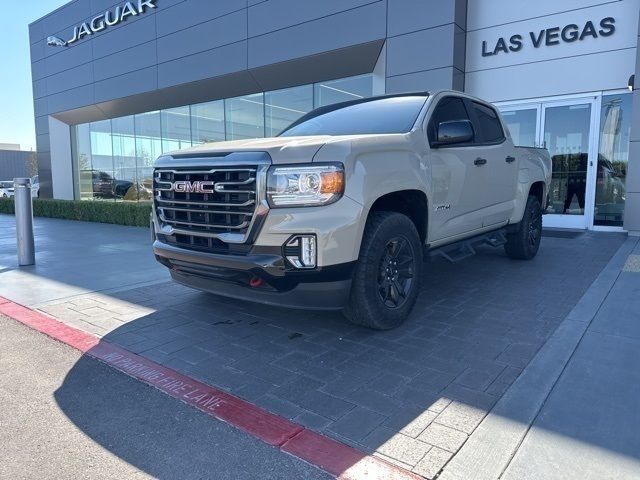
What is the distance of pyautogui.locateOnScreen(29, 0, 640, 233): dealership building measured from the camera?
9570 millimetres

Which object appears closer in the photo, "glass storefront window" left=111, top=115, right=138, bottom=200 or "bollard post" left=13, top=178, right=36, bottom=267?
"bollard post" left=13, top=178, right=36, bottom=267

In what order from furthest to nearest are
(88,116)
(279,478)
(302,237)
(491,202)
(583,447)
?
(88,116) < (491,202) < (302,237) < (583,447) < (279,478)

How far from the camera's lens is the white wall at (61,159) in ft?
73.3

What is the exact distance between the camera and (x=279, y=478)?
2.36m

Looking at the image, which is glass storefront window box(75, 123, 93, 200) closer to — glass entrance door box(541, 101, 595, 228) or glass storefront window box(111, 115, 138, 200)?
glass storefront window box(111, 115, 138, 200)

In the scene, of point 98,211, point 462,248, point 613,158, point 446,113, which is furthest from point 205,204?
point 98,211

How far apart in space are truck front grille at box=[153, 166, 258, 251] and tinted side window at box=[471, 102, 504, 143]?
3077mm

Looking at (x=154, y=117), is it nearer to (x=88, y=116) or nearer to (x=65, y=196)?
(x=88, y=116)

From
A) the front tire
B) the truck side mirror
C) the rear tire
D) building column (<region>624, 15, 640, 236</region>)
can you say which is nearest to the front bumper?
the front tire

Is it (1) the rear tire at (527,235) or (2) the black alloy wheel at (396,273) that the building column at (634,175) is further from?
(2) the black alloy wheel at (396,273)

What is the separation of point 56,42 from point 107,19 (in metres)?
4.27

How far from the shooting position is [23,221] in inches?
305

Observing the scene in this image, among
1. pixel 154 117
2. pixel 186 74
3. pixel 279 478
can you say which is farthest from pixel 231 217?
pixel 154 117

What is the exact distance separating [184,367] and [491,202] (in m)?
3.97
